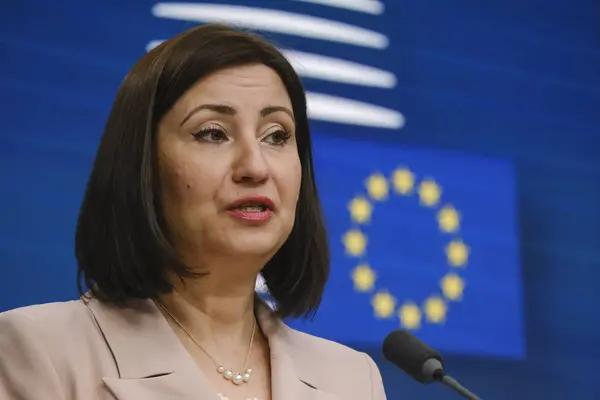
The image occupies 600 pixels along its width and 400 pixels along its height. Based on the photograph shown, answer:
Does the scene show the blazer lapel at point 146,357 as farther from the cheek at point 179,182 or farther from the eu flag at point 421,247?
the eu flag at point 421,247

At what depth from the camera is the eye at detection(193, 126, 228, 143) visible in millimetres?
1815

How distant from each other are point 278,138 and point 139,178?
295mm

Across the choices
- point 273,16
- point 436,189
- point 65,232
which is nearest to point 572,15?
point 436,189

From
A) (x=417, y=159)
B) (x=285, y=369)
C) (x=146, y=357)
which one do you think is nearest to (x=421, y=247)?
(x=417, y=159)

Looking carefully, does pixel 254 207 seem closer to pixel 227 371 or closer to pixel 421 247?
pixel 227 371

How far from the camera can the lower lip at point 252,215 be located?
70.6 inches

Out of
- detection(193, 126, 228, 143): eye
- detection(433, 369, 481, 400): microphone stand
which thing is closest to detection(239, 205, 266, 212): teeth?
detection(193, 126, 228, 143): eye

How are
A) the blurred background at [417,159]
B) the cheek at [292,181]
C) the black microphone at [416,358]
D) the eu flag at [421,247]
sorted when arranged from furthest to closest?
the eu flag at [421,247] → the blurred background at [417,159] → the cheek at [292,181] → the black microphone at [416,358]

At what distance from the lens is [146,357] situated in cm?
177

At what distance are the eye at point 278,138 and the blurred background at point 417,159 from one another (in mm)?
1167

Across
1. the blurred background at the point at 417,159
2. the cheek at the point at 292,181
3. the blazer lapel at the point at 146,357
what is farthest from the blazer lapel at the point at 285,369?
the blurred background at the point at 417,159

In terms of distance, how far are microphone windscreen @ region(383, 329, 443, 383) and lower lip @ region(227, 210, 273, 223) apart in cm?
32

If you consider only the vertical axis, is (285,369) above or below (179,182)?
below

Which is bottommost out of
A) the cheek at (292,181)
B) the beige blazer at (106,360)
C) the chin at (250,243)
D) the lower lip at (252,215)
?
the beige blazer at (106,360)
